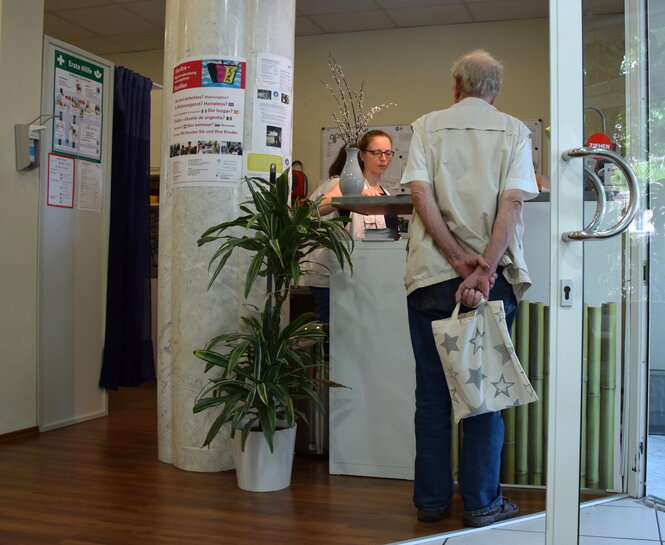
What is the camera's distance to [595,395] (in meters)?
1.73

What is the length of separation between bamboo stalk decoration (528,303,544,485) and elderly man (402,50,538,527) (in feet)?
1.21

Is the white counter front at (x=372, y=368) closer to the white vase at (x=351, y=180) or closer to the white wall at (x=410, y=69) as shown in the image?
the white vase at (x=351, y=180)

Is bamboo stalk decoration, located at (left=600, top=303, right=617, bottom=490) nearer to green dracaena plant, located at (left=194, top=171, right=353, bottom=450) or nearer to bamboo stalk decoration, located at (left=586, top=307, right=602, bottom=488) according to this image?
bamboo stalk decoration, located at (left=586, top=307, right=602, bottom=488)

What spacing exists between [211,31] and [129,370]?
86.6 inches

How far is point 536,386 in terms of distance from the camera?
2803mm

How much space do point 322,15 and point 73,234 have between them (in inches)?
108

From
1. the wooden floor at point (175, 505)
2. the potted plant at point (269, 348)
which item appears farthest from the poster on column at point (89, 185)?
the potted plant at point (269, 348)

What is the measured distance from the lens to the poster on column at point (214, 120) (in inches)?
126

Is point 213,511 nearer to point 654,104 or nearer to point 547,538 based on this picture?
point 547,538

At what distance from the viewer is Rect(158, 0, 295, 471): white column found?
126 inches

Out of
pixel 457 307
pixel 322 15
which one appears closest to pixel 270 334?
pixel 457 307

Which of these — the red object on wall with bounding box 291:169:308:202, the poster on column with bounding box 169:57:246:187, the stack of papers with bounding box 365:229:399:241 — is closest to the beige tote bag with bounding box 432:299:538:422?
the stack of papers with bounding box 365:229:399:241

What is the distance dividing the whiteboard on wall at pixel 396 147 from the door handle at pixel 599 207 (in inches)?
164

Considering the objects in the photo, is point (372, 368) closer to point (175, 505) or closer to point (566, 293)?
point (175, 505)
